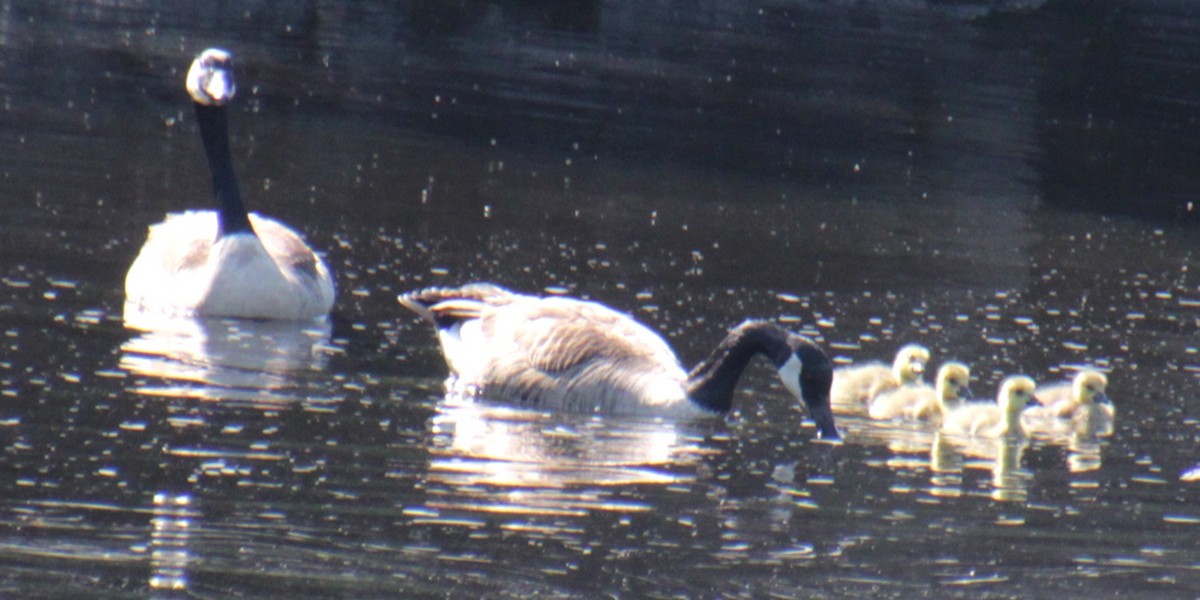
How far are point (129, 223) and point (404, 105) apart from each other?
27.9 feet

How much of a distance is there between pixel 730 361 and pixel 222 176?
171 inches

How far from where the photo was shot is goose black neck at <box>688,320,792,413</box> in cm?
1167

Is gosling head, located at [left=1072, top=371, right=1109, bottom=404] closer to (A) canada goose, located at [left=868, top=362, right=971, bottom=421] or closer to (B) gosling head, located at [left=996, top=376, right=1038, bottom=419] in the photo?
(B) gosling head, located at [left=996, top=376, right=1038, bottom=419]

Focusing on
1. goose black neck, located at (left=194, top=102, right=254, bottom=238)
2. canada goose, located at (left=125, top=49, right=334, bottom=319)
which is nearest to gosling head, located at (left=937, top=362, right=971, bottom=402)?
canada goose, located at (left=125, top=49, right=334, bottom=319)

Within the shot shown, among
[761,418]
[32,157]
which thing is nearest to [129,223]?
[32,157]

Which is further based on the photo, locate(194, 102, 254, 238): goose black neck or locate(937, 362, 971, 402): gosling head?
locate(194, 102, 254, 238): goose black neck

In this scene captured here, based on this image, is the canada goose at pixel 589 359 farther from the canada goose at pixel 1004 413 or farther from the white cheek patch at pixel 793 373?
the canada goose at pixel 1004 413

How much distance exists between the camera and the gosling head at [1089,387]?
11945 mm

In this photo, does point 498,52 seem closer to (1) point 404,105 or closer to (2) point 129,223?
(1) point 404,105

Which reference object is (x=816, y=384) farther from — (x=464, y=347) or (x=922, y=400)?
(x=464, y=347)

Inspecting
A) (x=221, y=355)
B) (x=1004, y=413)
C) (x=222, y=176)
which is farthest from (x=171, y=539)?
(x=222, y=176)

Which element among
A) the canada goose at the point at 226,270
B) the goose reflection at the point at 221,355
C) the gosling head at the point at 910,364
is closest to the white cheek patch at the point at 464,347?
the goose reflection at the point at 221,355

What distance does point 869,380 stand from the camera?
40.7 feet

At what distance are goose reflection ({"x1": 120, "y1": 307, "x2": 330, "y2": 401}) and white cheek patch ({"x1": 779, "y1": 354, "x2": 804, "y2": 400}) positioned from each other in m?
2.66
